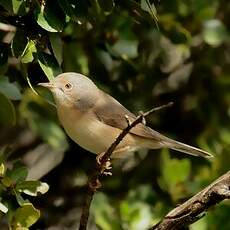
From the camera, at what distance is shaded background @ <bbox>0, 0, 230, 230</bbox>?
2.67m

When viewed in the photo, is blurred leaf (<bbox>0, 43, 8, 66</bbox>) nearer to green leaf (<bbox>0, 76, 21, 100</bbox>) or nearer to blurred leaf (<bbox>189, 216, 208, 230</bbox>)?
green leaf (<bbox>0, 76, 21, 100</bbox>)

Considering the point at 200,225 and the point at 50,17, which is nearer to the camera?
the point at 50,17

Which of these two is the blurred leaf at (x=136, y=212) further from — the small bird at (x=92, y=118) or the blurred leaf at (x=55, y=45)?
the blurred leaf at (x=55, y=45)

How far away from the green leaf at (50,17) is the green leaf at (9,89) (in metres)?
0.42

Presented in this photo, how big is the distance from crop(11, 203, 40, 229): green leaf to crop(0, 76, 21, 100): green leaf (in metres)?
0.44

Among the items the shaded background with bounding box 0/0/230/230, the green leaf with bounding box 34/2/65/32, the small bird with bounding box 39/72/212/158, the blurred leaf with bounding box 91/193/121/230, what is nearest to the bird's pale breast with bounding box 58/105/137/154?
the small bird with bounding box 39/72/212/158

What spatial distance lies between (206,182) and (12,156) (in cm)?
94

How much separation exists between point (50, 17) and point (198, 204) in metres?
0.73

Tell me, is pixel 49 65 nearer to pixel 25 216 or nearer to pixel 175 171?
pixel 25 216

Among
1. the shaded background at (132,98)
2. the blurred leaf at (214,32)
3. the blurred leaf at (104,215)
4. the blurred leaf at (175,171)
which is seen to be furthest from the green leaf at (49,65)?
the blurred leaf at (214,32)

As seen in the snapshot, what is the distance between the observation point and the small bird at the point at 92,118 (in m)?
2.67

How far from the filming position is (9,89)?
255cm

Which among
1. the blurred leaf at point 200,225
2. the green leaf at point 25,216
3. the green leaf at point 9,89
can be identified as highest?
the green leaf at point 9,89

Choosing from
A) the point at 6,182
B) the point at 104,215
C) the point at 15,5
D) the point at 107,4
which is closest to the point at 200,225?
the point at 104,215
